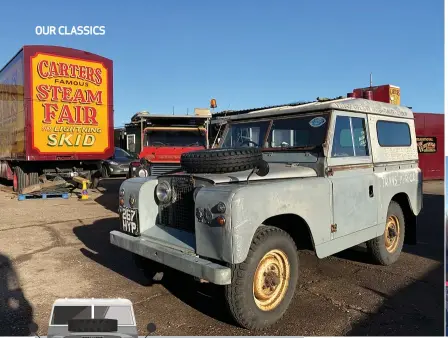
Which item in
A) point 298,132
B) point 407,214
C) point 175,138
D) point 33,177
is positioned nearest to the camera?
point 298,132

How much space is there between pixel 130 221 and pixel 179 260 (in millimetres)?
1059

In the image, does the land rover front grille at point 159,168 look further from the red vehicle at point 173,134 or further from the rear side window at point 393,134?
the rear side window at point 393,134

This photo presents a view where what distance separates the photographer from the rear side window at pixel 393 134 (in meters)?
5.18

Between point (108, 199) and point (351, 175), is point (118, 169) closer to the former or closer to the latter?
point (108, 199)

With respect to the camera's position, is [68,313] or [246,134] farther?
[246,134]

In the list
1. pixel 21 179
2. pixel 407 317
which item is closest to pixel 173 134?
pixel 21 179

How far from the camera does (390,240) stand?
5379 mm

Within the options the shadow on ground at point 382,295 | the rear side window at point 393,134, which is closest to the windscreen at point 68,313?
the shadow on ground at point 382,295

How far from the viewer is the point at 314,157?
432 centimetres

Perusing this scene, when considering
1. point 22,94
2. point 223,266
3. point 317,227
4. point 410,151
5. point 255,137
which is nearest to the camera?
point 223,266

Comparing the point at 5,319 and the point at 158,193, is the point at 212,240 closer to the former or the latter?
the point at 158,193

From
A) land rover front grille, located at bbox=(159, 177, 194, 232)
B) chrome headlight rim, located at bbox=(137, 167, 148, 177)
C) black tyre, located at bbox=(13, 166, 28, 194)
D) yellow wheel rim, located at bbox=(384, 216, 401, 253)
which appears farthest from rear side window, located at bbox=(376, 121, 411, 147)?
black tyre, located at bbox=(13, 166, 28, 194)

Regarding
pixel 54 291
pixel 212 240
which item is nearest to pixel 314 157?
pixel 212 240

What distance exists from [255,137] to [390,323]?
2.57 m
